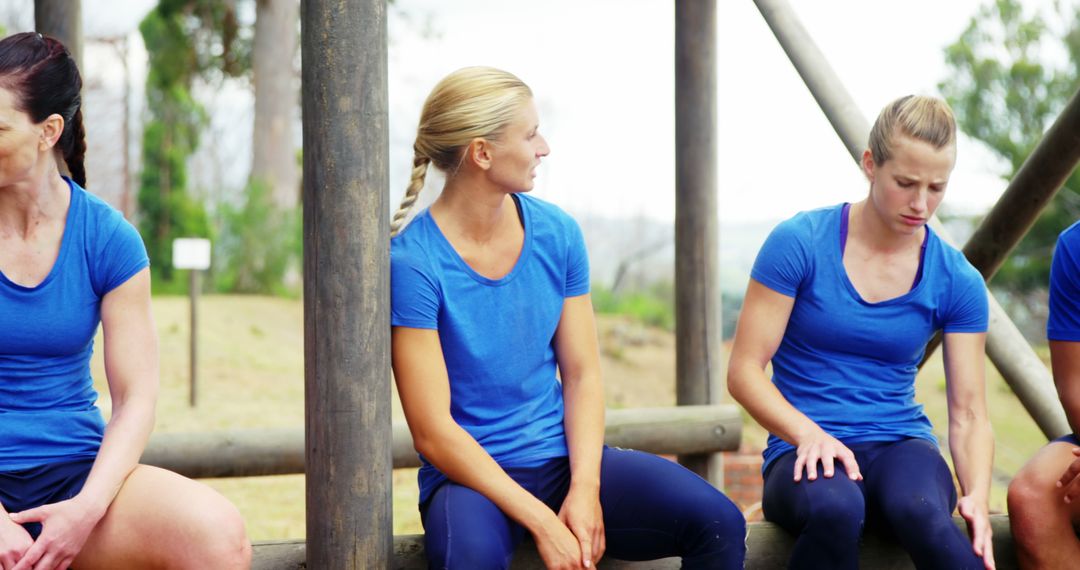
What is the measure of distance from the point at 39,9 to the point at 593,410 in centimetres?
231

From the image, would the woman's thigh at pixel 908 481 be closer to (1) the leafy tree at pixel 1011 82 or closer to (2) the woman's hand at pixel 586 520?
(2) the woman's hand at pixel 586 520

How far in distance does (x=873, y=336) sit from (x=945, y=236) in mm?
819

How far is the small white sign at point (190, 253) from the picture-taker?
9.62 meters

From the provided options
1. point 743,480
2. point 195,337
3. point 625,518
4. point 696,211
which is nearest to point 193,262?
point 195,337

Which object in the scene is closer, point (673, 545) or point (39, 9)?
point (673, 545)

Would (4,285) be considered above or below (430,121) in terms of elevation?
below

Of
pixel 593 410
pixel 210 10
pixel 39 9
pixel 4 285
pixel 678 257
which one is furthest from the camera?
pixel 210 10

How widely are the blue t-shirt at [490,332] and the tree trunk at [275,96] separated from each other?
45.0 ft

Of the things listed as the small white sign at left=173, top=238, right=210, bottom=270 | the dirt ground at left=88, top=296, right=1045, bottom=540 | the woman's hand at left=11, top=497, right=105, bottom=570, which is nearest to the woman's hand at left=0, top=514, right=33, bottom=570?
the woman's hand at left=11, top=497, right=105, bottom=570

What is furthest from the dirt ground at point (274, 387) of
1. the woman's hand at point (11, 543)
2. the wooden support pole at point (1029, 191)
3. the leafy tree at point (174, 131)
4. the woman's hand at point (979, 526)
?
the woman's hand at point (979, 526)

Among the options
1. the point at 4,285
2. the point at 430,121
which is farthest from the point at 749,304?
the point at 4,285

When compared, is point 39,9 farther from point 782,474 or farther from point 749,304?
point 782,474

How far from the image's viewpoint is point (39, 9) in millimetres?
3646

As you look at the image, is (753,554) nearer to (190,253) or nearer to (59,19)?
(59,19)
